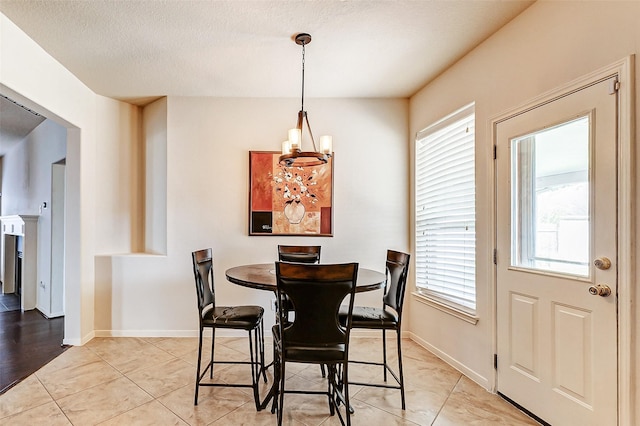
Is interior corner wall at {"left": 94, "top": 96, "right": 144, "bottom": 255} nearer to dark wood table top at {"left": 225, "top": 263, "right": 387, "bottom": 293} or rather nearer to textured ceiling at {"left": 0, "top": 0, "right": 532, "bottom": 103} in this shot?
textured ceiling at {"left": 0, "top": 0, "right": 532, "bottom": 103}

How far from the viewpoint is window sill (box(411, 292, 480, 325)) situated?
2.60 meters

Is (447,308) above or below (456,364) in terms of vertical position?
above

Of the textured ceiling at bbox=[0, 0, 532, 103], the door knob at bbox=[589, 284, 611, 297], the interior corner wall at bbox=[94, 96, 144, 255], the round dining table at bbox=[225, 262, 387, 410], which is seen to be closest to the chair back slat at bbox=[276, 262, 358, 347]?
the round dining table at bbox=[225, 262, 387, 410]

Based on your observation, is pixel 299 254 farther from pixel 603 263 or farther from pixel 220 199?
pixel 603 263

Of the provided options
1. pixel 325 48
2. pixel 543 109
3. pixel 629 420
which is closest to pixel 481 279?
pixel 629 420

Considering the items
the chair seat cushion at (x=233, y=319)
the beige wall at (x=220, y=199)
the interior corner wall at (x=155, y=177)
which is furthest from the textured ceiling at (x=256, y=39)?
the chair seat cushion at (x=233, y=319)

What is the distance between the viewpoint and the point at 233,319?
2.27 metres

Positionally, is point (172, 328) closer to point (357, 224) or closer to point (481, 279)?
point (357, 224)

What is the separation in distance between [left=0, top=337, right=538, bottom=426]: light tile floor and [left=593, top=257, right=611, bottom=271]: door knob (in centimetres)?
113

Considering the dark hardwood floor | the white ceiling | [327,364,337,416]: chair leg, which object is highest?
the white ceiling

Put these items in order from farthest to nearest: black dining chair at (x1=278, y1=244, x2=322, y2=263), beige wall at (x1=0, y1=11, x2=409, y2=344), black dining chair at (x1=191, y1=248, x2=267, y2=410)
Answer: beige wall at (x1=0, y1=11, x2=409, y2=344), black dining chair at (x1=278, y1=244, x2=322, y2=263), black dining chair at (x1=191, y1=248, x2=267, y2=410)

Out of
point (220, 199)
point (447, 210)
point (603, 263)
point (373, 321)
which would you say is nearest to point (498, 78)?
point (447, 210)

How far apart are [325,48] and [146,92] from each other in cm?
215

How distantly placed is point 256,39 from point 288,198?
163 cm
